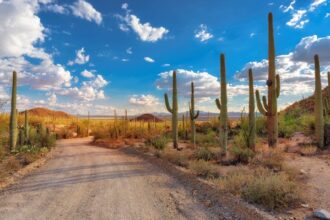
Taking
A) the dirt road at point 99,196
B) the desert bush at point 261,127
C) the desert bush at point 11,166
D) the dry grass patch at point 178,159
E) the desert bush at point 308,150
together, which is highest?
the desert bush at point 261,127

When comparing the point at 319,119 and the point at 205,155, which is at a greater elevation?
the point at 319,119

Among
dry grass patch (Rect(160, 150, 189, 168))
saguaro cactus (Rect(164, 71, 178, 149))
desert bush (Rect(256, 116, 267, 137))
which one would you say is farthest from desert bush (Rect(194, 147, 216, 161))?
desert bush (Rect(256, 116, 267, 137))

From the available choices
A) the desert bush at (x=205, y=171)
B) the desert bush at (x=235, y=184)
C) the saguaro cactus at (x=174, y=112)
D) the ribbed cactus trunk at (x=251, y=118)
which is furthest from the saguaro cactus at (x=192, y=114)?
the desert bush at (x=235, y=184)

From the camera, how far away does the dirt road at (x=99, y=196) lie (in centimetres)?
697

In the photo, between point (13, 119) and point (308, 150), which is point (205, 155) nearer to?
point (308, 150)

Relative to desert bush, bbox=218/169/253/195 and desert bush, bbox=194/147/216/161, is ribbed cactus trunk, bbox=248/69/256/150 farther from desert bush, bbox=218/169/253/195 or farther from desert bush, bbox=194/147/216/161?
desert bush, bbox=218/169/253/195

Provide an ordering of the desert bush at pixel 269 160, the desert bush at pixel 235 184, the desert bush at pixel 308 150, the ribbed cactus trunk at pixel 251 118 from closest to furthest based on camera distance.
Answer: the desert bush at pixel 235 184
the desert bush at pixel 269 160
the desert bush at pixel 308 150
the ribbed cactus trunk at pixel 251 118

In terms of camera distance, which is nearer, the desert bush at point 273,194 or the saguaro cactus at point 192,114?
the desert bush at point 273,194

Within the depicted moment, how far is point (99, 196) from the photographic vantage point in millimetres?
8328

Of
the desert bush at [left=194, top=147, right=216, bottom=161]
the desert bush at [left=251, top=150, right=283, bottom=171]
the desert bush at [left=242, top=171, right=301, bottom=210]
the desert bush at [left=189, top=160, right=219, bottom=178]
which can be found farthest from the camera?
the desert bush at [left=194, top=147, right=216, bottom=161]

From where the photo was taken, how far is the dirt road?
Result: 6.97m

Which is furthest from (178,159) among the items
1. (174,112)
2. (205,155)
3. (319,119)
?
(319,119)

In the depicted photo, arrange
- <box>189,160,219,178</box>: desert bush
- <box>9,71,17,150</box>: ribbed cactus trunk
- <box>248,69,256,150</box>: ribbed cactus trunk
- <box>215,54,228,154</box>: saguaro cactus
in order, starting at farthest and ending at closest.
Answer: <box>9,71,17,150</box>: ribbed cactus trunk < <box>248,69,256,150</box>: ribbed cactus trunk < <box>215,54,228,154</box>: saguaro cactus < <box>189,160,219,178</box>: desert bush

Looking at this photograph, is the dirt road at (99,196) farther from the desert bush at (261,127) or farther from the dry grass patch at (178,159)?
the desert bush at (261,127)
